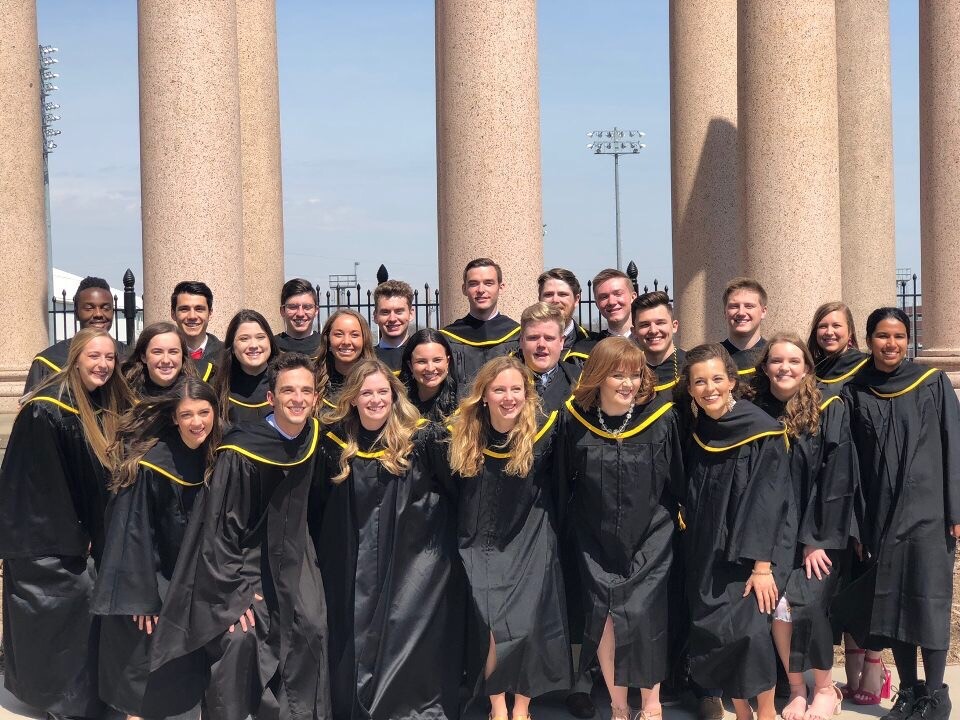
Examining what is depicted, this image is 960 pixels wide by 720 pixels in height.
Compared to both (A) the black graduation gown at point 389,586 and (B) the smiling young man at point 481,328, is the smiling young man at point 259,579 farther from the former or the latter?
(B) the smiling young man at point 481,328

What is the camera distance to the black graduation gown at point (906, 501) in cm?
820

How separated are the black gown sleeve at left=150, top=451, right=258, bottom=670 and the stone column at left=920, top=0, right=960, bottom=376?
11210 millimetres

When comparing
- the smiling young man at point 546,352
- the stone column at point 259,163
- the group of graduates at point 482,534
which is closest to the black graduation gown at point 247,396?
the group of graduates at point 482,534

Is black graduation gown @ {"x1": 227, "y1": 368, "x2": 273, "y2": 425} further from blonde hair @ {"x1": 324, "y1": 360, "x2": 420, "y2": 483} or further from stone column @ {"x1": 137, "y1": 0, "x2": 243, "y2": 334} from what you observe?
stone column @ {"x1": 137, "y1": 0, "x2": 243, "y2": 334}

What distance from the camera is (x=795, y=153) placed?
45.7ft

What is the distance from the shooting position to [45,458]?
838 cm

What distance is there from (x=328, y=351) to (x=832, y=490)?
12.5 ft

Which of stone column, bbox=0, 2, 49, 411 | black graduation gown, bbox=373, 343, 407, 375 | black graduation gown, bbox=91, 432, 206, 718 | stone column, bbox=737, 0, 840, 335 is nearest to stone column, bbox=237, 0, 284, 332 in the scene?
stone column, bbox=0, 2, 49, 411

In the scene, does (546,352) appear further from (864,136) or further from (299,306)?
(864,136)

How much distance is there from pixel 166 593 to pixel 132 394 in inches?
58.0

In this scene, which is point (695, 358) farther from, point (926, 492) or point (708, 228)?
point (708, 228)

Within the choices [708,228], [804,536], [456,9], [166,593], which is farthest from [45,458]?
[708,228]

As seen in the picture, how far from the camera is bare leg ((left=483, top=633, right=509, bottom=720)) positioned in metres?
7.86

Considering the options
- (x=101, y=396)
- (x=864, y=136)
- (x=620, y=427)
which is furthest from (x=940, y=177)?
(x=101, y=396)
